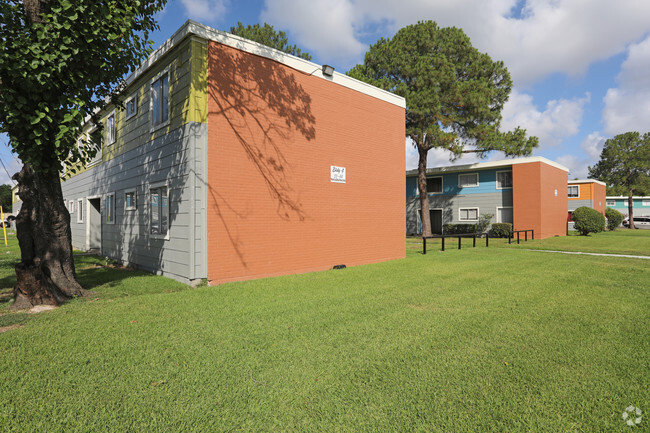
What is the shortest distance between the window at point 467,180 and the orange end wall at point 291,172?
17.3m

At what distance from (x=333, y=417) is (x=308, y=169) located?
828cm

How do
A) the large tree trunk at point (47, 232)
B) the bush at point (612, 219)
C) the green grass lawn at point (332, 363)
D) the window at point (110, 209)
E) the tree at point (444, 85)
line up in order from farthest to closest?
the bush at point (612, 219) → the tree at point (444, 85) → the window at point (110, 209) → the large tree trunk at point (47, 232) → the green grass lawn at point (332, 363)

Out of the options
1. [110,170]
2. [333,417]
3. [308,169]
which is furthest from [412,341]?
[110,170]

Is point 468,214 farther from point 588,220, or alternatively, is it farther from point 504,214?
point 588,220

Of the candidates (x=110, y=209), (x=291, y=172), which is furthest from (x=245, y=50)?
(x=110, y=209)

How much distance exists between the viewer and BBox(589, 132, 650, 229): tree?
56.8 metres

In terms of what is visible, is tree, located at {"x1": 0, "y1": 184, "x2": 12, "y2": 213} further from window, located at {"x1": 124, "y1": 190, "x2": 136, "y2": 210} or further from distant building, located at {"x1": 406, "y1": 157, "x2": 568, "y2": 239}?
distant building, located at {"x1": 406, "y1": 157, "x2": 568, "y2": 239}

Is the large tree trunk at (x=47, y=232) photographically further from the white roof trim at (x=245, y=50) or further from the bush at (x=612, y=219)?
the bush at (x=612, y=219)

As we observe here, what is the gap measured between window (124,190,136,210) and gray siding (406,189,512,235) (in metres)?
23.8

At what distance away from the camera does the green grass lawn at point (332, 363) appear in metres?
2.77

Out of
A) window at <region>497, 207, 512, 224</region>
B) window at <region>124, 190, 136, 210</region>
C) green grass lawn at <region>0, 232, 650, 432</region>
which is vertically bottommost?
green grass lawn at <region>0, 232, 650, 432</region>

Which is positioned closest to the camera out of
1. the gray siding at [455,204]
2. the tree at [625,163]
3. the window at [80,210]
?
the window at [80,210]

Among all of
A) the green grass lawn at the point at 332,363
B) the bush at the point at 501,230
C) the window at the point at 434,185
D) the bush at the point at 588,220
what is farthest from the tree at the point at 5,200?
the bush at the point at 588,220

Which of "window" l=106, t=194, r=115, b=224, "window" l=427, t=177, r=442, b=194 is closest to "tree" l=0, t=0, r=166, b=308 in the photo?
"window" l=106, t=194, r=115, b=224
